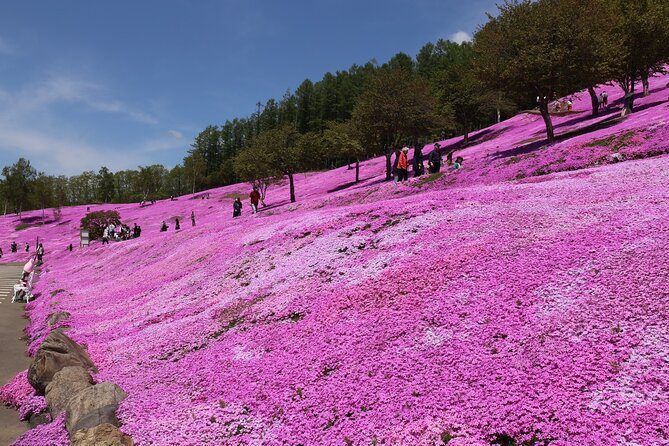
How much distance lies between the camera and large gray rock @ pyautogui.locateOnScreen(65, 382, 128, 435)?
731 cm

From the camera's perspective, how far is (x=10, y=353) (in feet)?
47.5

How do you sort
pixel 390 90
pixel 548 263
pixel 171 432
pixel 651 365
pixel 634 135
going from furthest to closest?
pixel 390 90 < pixel 634 135 < pixel 548 263 < pixel 171 432 < pixel 651 365

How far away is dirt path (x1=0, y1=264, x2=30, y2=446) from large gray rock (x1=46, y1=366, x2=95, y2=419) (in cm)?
89

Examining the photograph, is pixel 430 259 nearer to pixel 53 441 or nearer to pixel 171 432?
pixel 171 432

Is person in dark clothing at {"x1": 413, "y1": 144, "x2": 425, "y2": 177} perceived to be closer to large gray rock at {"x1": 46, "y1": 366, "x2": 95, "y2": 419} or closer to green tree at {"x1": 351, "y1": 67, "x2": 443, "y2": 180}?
green tree at {"x1": 351, "y1": 67, "x2": 443, "y2": 180}

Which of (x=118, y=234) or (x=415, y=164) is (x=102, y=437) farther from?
(x=118, y=234)

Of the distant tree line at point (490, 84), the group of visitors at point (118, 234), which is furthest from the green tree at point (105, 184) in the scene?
the group of visitors at point (118, 234)

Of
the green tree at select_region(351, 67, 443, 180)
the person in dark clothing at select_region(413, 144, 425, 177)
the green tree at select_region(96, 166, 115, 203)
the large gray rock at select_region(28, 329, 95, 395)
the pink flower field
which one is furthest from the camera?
the green tree at select_region(96, 166, 115, 203)

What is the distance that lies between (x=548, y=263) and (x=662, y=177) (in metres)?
7.74

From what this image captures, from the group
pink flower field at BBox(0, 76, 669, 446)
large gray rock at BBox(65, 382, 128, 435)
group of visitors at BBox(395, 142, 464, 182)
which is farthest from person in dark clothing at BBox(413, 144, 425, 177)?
large gray rock at BBox(65, 382, 128, 435)

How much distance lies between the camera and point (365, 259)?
12320mm

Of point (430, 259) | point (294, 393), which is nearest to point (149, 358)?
point (294, 393)

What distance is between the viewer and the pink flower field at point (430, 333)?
5.62 m

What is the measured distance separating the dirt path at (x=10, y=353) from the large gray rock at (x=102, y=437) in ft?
10.7
